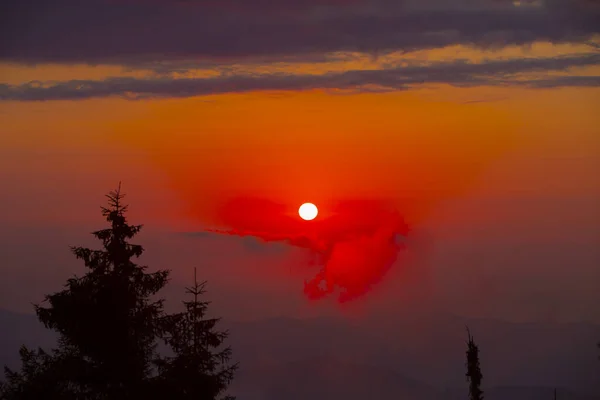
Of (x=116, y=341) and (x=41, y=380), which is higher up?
(x=116, y=341)

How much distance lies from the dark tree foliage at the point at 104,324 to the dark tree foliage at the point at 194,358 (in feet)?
2.15

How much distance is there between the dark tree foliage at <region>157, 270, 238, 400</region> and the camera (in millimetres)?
27094

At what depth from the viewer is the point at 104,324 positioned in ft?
88.7

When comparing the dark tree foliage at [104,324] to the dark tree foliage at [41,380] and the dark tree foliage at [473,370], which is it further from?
the dark tree foliage at [473,370]

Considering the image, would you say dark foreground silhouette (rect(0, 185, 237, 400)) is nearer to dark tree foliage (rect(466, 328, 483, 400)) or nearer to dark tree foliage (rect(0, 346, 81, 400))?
dark tree foliage (rect(0, 346, 81, 400))

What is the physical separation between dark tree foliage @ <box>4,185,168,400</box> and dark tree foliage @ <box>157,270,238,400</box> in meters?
0.65

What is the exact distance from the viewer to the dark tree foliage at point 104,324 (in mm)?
26734

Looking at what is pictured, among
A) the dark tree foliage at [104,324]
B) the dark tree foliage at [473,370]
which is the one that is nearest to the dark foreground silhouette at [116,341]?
the dark tree foliage at [104,324]

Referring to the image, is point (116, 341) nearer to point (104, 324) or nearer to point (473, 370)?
point (104, 324)

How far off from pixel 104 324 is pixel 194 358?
299 cm

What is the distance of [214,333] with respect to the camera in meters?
28.0

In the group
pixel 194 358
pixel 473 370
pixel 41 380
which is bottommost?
pixel 41 380

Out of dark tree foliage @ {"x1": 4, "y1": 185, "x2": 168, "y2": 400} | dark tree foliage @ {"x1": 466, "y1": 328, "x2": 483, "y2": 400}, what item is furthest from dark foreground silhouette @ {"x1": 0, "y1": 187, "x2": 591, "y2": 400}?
dark tree foliage @ {"x1": 466, "y1": 328, "x2": 483, "y2": 400}

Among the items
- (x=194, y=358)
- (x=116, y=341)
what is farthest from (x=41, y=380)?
(x=194, y=358)
